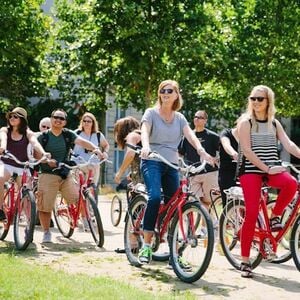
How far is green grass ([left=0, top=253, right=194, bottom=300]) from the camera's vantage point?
6270 millimetres

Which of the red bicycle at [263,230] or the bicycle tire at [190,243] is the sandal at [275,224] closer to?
the red bicycle at [263,230]

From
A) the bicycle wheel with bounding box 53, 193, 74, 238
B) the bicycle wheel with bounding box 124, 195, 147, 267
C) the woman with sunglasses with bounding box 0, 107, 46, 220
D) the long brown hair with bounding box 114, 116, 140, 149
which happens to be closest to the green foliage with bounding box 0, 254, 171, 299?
the bicycle wheel with bounding box 124, 195, 147, 267

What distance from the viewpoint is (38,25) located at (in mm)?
24125

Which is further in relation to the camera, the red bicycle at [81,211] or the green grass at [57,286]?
the red bicycle at [81,211]

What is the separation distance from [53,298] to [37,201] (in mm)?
4346

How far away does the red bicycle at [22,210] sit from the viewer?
30.7 ft

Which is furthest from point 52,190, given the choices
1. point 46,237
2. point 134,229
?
point 134,229

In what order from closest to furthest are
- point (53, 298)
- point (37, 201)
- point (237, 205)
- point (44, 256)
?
point (53, 298) → point (237, 205) → point (44, 256) → point (37, 201)

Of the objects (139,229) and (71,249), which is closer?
(139,229)

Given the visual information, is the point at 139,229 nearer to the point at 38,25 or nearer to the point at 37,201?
the point at 37,201

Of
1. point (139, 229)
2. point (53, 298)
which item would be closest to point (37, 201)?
point (139, 229)

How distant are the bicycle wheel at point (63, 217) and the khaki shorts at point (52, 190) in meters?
0.28

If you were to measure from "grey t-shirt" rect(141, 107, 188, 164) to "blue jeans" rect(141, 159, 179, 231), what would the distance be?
0.14 meters

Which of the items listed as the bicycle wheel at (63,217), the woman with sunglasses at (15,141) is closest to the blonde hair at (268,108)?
the woman with sunglasses at (15,141)
